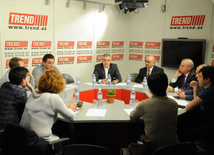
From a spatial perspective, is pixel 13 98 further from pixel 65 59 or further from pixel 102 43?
pixel 102 43

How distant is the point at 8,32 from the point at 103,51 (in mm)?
2808

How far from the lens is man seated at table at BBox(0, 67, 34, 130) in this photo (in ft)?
8.52

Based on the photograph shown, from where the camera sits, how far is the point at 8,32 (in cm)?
507

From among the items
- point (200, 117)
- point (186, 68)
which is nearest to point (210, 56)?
point (186, 68)

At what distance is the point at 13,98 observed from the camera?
8.60ft

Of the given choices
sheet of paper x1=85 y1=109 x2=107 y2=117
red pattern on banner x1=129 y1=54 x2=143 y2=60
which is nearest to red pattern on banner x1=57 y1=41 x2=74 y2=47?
red pattern on banner x1=129 y1=54 x2=143 y2=60

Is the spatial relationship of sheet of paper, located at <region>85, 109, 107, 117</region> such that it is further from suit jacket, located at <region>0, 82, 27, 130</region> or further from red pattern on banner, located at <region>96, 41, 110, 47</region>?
red pattern on banner, located at <region>96, 41, 110, 47</region>

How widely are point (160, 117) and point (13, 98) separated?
5.39 ft

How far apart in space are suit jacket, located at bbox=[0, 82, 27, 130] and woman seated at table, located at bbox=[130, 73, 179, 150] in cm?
140

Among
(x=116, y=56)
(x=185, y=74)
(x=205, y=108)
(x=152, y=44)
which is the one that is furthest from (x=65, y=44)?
(x=205, y=108)

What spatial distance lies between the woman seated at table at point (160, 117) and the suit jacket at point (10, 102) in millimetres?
1401

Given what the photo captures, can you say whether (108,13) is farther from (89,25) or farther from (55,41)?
(55,41)

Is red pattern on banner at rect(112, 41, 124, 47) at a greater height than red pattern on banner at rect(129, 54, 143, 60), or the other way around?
red pattern on banner at rect(112, 41, 124, 47)

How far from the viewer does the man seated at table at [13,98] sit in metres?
2.60
